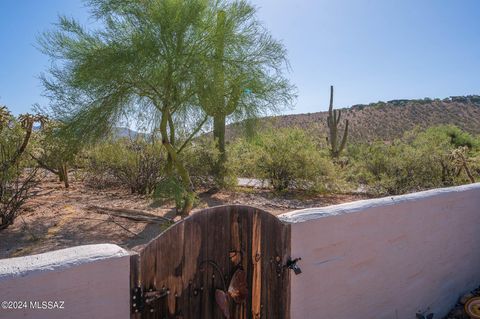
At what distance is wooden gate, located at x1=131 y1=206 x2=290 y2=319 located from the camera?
2.56 meters

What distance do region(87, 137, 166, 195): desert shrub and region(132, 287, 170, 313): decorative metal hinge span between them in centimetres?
882

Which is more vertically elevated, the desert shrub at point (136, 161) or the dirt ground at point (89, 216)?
the desert shrub at point (136, 161)

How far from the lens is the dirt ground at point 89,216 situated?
6.43m

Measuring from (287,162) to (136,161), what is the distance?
4696 mm

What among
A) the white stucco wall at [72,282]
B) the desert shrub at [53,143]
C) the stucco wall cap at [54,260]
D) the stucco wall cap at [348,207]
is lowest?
the white stucco wall at [72,282]

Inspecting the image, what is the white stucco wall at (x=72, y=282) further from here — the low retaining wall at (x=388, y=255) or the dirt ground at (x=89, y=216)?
the dirt ground at (x=89, y=216)

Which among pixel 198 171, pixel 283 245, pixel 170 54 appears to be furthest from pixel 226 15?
pixel 283 245

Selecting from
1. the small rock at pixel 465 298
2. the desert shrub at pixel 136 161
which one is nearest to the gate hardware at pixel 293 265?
the small rock at pixel 465 298

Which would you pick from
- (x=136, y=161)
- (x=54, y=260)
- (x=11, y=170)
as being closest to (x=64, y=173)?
(x=136, y=161)

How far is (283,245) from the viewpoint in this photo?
133 inches

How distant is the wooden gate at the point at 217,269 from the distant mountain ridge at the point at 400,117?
122 ft

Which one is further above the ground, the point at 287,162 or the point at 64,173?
the point at 287,162

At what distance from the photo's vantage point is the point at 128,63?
7.84 m

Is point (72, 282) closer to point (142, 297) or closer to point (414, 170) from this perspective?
point (142, 297)
